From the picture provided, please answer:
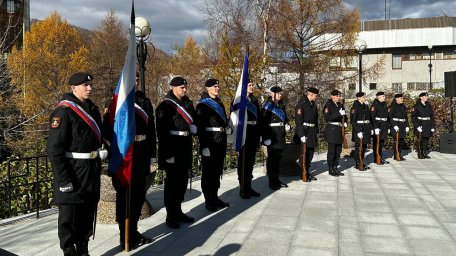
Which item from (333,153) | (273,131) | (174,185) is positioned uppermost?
(273,131)

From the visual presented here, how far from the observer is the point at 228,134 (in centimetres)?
643

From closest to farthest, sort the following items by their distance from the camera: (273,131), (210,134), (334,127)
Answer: (210,134) < (273,131) < (334,127)

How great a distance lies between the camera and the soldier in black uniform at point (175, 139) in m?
5.25

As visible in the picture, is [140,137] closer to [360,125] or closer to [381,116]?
[360,125]

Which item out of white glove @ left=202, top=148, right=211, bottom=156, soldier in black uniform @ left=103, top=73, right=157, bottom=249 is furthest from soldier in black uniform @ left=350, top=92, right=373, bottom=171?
soldier in black uniform @ left=103, top=73, right=157, bottom=249

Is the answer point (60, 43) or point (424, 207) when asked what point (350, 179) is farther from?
point (60, 43)

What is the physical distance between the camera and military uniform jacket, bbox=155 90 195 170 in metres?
5.24

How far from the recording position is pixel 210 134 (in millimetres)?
6008

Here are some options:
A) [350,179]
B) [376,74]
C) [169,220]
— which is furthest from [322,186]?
[376,74]

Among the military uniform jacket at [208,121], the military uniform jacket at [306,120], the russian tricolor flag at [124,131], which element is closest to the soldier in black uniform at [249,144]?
the military uniform jacket at [208,121]

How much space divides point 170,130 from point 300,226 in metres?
2.18

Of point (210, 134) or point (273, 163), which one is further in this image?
point (273, 163)

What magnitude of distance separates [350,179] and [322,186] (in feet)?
3.64

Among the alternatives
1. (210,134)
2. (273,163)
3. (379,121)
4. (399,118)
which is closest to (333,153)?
(273,163)
